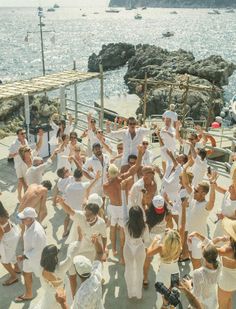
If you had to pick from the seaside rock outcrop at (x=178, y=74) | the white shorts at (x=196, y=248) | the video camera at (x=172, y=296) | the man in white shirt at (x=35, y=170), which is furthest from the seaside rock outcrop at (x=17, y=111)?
the video camera at (x=172, y=296)

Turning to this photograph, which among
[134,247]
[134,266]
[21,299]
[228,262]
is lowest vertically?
[21,299]

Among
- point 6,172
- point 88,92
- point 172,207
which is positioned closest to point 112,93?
point 88,92

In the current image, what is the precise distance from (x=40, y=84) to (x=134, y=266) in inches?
333

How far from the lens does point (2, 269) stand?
7094 millimetres

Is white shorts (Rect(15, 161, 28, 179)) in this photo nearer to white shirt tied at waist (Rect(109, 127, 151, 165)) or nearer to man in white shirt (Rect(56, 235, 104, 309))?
white shirt tied at waist (Rect(109, 127, 151, 165))

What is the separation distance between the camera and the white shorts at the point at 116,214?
7035 mm

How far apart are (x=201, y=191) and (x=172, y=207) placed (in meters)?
1.27

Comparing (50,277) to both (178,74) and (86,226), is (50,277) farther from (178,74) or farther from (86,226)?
(178,74)

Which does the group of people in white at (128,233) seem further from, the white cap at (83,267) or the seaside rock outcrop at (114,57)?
the seaside rock outcrop at (114,57)

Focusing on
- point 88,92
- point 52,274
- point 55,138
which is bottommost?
point 88,92

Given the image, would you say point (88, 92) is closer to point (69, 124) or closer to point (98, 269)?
point (69, 124)

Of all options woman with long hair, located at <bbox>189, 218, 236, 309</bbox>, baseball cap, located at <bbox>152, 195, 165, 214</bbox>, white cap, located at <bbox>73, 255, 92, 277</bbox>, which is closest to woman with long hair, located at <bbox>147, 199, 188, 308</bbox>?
woman with long hair, located at <bbox>189, 218, 236, 309</bbox>

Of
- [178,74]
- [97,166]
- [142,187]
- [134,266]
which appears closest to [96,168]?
[97,166]

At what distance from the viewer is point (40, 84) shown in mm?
13125
